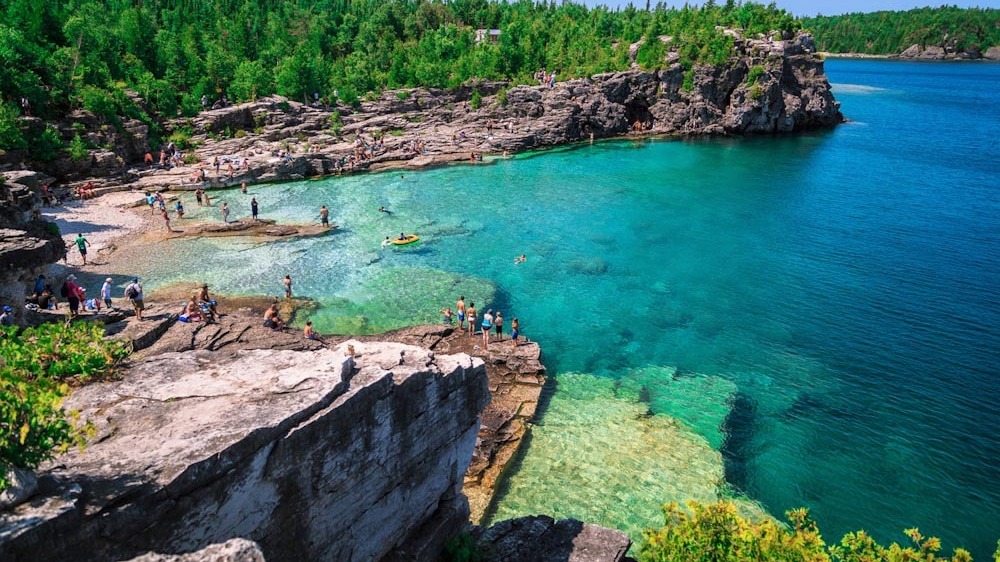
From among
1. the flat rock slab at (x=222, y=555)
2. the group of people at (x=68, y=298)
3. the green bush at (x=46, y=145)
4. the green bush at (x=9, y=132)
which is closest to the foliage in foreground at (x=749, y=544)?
the flat rock slab at (x=222, y=555)

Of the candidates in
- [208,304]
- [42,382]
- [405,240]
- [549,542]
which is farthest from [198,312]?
[549,542]

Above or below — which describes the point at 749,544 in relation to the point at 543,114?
below

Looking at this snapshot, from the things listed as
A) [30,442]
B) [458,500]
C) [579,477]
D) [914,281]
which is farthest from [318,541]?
[914,281]

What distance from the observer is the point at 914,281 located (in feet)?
128

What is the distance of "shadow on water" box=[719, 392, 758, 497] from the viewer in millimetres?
22516

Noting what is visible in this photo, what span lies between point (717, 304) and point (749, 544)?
26220mm

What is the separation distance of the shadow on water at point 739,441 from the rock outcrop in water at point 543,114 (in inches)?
2005

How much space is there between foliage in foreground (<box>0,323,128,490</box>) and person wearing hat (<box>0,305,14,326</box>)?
33.9 ft

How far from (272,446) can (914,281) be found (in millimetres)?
42456

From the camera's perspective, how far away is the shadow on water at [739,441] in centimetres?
2252

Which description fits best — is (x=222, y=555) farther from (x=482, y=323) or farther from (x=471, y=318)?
(x=482, y=323)

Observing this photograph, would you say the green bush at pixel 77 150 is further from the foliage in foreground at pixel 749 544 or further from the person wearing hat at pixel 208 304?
the foliage in foreground at pixel 749 544

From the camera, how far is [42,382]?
988 cm

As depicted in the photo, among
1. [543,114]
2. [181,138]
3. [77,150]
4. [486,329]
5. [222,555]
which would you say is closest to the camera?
[222,555]
